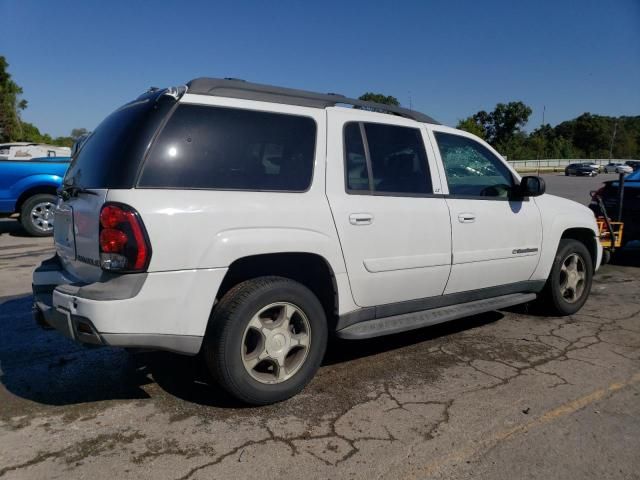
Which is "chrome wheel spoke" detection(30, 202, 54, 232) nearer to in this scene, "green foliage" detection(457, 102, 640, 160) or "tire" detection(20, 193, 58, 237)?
"tire" detection(20, 193, 58, 237)

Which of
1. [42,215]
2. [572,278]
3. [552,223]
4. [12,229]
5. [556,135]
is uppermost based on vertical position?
[556,135]

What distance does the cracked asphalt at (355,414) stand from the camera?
2.65 meters

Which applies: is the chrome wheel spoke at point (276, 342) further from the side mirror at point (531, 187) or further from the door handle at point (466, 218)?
the side mirror at point (531, 187)

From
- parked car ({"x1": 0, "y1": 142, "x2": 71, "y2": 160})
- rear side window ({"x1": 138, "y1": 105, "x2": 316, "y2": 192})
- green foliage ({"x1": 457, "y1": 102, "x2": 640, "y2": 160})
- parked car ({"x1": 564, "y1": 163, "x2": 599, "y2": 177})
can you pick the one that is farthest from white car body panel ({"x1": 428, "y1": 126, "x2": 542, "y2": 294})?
green foliage ({"x1": 457, "y1": 102, "x2": 640, "y2": 160})

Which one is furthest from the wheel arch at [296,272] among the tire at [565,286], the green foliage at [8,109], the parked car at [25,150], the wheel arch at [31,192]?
the green foliage at [8,109]

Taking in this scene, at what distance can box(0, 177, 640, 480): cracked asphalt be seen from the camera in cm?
265

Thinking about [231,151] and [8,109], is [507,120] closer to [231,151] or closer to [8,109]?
[8,109]

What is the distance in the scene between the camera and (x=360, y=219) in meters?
3.53

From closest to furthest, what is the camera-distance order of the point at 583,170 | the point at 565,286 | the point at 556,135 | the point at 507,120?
the point at 565,286 < the point at 583,170 < the point at 507,120 < the point at 556,135

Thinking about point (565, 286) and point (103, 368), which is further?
point (565, 286)

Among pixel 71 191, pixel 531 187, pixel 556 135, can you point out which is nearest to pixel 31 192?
pixel 71 191

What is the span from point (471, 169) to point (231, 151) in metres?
2.20

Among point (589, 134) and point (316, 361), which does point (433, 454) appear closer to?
point (316, 361)

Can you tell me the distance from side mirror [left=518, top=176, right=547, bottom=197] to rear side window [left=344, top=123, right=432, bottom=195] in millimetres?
1075
